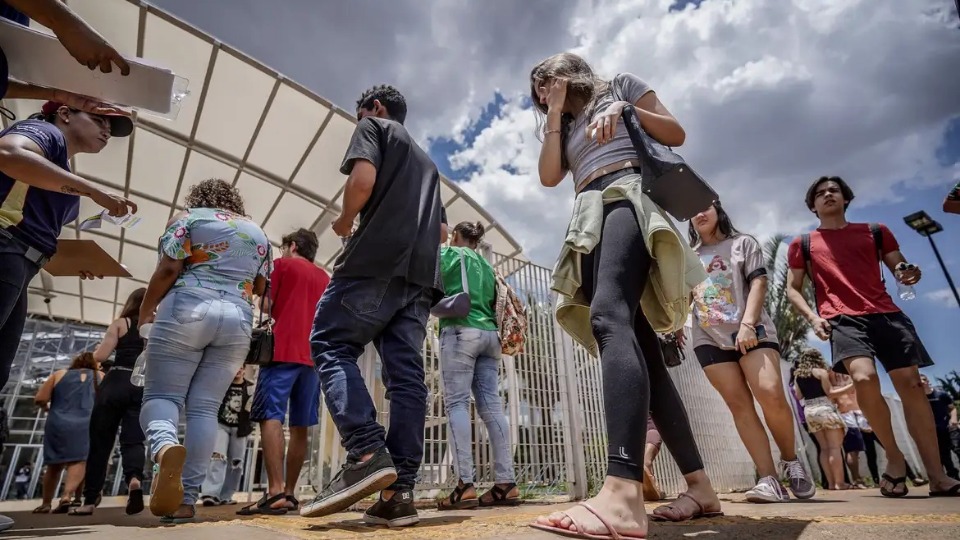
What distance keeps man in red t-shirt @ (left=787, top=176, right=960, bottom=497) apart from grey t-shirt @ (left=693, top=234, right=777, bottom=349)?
416 millimetres

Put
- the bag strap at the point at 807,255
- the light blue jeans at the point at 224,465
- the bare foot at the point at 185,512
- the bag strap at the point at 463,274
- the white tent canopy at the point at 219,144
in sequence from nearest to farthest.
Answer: the bare foot at the point at 185,512 → the bag strap at the point at 807,255 → the bag strap at the point at 463,274 → the light blue jeans at the point at 224,465 → the white tent canopy at the point at 219,144

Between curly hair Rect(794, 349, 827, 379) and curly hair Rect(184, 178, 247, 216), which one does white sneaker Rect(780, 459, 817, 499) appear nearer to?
curly hair Rect(184, 178, 247, 216)

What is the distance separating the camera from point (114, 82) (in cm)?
222

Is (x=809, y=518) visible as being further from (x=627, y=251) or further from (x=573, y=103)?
(x=573, y=103)

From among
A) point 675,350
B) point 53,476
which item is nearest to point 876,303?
point 675,350

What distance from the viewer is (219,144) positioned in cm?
754

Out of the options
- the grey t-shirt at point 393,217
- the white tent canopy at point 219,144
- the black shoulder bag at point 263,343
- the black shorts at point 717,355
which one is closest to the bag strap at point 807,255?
the black shorts at point 717,355

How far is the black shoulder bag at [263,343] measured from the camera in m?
3.19

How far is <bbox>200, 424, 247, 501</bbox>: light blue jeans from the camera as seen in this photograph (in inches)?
185

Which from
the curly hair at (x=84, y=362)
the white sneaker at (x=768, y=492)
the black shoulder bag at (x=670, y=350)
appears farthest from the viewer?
the curly hair at (x=84, y=362)

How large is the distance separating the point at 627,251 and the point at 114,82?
229 cm

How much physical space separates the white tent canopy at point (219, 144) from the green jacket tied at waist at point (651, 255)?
627 cm

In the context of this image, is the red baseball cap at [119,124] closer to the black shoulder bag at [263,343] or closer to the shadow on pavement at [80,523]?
the black shoulder bag at [263,343]

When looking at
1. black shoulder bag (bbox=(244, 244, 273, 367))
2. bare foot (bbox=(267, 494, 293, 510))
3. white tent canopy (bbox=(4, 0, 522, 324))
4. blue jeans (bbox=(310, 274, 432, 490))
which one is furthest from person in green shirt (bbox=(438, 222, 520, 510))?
white tent canopy (bbox=(4, 0, 522, 324))
